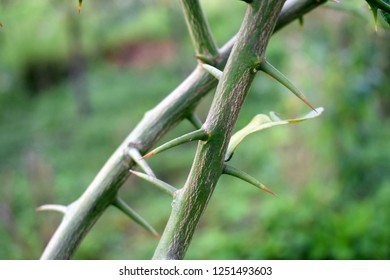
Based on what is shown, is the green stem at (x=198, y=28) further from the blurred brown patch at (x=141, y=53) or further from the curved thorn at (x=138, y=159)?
the blurred brown patch at (x=141, y=53)

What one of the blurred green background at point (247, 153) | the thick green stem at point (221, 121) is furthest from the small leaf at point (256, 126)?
the blurred green background at point (247, 153)

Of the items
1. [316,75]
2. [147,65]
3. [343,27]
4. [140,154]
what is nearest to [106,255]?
[316,75]

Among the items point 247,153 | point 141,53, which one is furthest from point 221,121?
point 141,53

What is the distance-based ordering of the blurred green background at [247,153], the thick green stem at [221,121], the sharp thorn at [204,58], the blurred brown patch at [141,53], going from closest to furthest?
the thick green stem at [221,121] → the sharp thorn at [204,58] → the blurred green background at [247,153] → the blurred brown patch at [141,53]

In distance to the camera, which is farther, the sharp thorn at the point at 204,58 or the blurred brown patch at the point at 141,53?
the blurred brown patch at the point at 141,53

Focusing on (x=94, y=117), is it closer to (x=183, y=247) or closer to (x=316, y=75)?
(x=316, y=75)

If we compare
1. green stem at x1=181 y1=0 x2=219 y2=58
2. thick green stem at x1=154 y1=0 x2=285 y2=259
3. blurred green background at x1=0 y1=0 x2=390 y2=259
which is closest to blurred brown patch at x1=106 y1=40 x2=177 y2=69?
blurred green background at x1=0 y1=0 x2=390 y2=259
